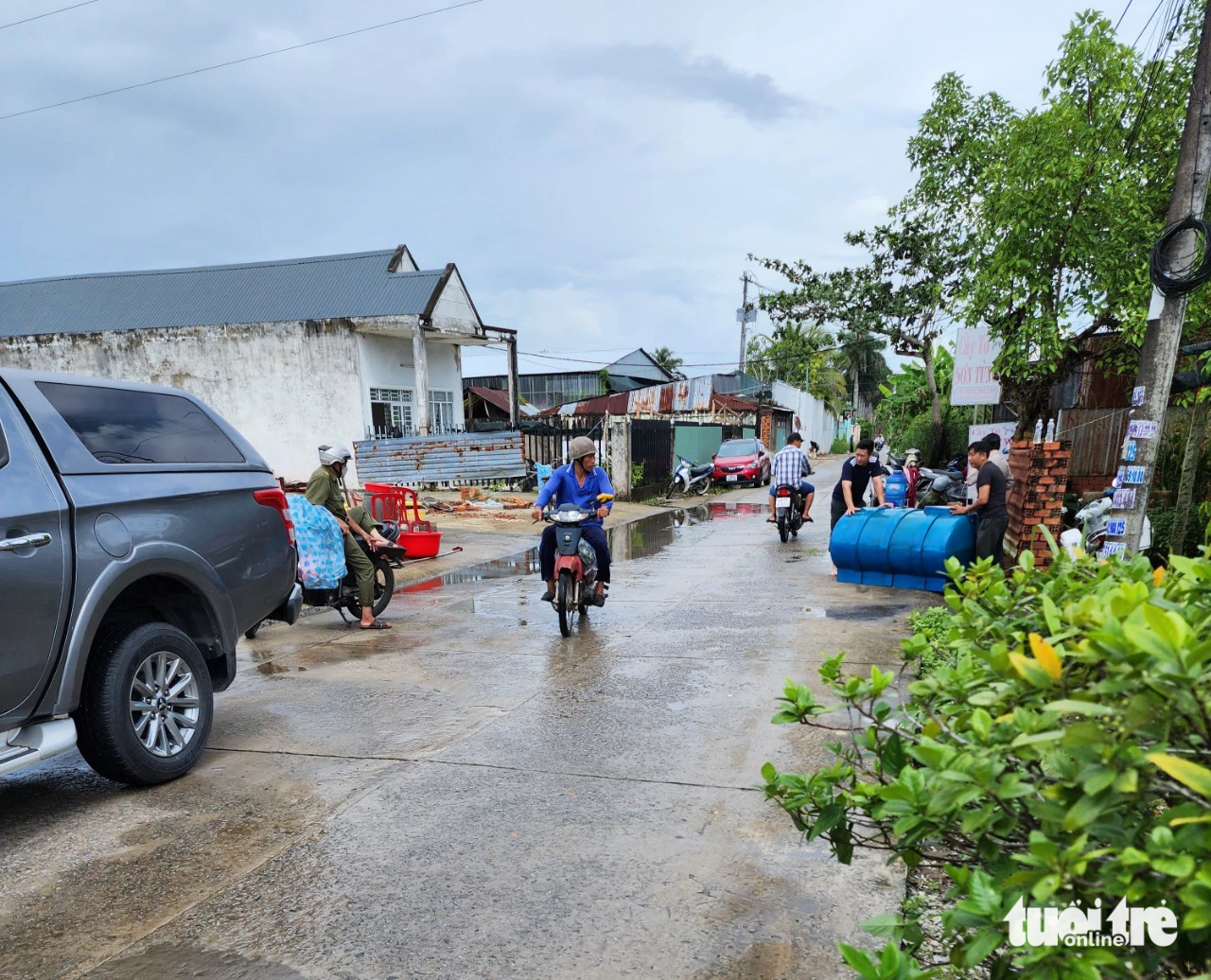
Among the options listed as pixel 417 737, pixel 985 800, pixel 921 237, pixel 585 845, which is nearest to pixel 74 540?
pixel 417 737

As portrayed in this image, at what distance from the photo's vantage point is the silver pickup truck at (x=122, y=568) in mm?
3428

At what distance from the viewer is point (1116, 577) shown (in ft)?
6.77

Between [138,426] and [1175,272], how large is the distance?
7.27 meters

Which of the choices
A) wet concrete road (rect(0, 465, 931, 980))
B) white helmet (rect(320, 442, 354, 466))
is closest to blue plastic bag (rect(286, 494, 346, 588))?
white helmet (rect(320, 442, 354, 466))

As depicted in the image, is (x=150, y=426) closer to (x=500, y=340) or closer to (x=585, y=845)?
(x=585, y=845)

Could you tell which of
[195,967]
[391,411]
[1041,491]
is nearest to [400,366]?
[391,411]

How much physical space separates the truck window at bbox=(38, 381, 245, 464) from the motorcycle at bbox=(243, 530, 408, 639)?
259cm

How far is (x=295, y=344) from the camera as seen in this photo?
2156 centimetres

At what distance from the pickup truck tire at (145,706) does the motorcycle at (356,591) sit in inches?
113

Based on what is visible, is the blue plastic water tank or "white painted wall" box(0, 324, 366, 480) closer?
the blue plastic water tank

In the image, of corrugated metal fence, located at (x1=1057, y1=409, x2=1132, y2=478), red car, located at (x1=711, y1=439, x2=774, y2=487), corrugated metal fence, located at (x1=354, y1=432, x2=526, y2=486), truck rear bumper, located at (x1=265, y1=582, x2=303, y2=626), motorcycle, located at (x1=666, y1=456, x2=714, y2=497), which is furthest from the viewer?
red car, located at (x1=711, y1=439, x2=774, y2=487)

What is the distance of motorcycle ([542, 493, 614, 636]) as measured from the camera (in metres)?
6.98

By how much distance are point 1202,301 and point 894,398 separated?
2095cm

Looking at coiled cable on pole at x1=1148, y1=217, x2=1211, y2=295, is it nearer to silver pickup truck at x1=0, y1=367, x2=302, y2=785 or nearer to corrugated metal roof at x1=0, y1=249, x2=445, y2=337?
silver pickup truck at x1=0, y1=367, x2=302, y2=785
